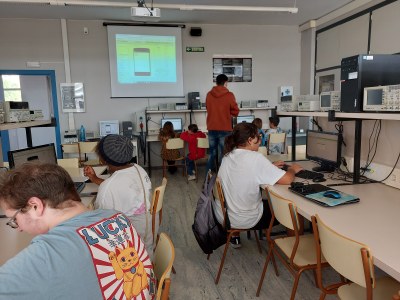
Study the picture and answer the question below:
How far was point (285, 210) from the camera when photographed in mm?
1729

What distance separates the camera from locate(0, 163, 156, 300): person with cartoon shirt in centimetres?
72

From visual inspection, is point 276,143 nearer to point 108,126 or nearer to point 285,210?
point 108,126

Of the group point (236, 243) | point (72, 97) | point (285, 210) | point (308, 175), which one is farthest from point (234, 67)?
point (285, 210)

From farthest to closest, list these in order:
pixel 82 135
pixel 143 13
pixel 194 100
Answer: pixel 194 100
pixel 82 135
pixel 143 13

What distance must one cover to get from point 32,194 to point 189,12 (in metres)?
4.98

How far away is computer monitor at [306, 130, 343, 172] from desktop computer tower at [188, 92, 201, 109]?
10.2ft

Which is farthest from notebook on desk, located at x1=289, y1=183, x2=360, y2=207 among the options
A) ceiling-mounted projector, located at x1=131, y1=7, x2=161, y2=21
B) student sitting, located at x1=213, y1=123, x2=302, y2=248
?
ceiling-mounted projector, located at x1=131, y1=7, x2=161, y2=21

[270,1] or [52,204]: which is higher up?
[270,1]

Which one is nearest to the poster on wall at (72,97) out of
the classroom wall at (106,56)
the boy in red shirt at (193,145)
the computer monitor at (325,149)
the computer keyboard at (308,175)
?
the classroom wall at (106,56)

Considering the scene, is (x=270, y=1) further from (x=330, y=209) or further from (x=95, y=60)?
(x=330, y=209)

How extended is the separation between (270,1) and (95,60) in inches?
128

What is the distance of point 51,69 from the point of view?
18.2ft

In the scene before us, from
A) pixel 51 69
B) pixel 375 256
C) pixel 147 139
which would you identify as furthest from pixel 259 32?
Result: pixel 375 256

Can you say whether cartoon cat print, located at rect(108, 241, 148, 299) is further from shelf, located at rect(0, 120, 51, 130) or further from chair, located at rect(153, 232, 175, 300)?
shelf, located at rect(0, 120, 51, 130)
